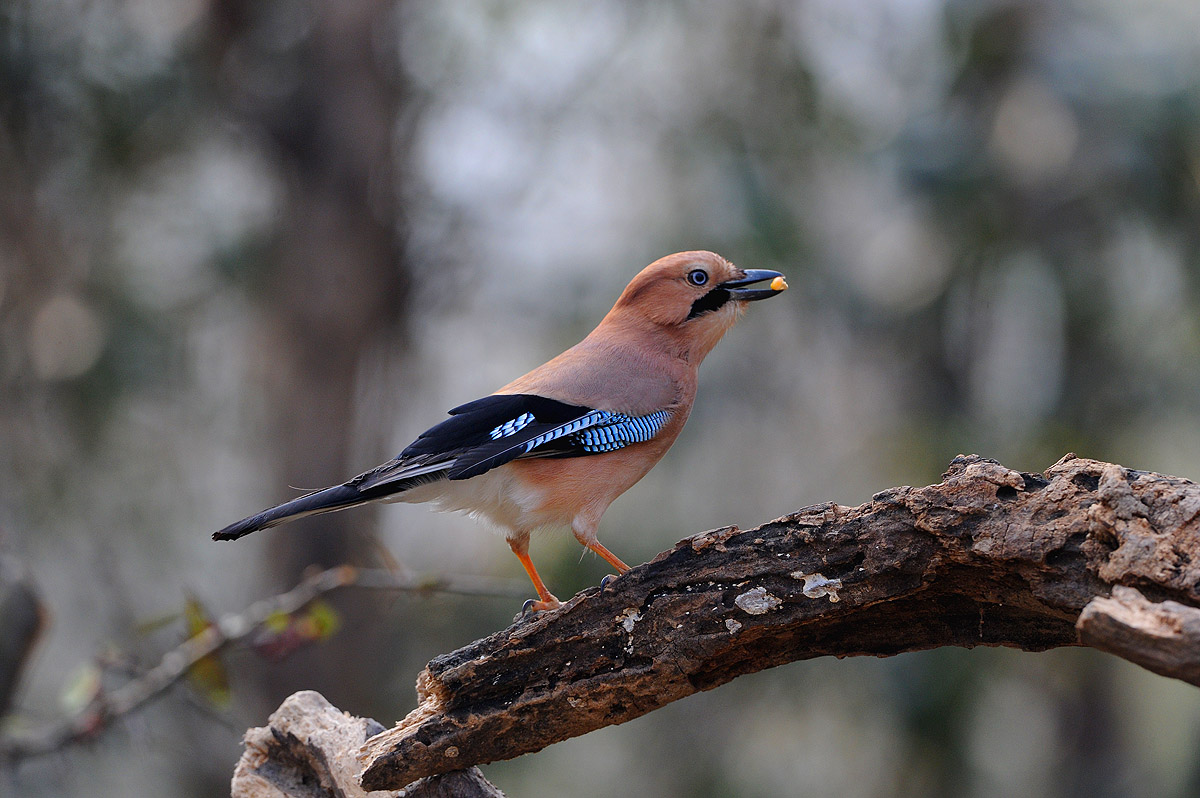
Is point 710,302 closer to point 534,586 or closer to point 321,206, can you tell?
point 534,586

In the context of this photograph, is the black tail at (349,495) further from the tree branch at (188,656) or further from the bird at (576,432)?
the tree branch at (188,656)

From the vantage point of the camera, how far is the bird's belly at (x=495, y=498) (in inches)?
153

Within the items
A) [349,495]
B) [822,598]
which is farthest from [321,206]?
[822,598]

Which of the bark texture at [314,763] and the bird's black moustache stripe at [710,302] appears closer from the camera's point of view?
the bark texture at [314,763]

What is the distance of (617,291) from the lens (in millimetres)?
10016

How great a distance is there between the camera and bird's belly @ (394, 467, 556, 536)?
3893 mm

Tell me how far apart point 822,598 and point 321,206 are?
8508 mm

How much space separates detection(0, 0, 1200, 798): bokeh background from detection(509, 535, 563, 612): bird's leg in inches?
178

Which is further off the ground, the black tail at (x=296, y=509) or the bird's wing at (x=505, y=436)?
the bird's wing at (x=505, y=436)

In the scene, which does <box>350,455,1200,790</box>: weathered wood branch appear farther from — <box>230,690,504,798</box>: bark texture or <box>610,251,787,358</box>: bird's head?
<box>610,251,787,358</box>: bird's head

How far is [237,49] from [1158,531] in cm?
993

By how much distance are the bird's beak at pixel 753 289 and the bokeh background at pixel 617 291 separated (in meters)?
4.64

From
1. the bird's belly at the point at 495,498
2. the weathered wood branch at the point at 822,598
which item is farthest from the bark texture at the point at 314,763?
the bird's belly at the point at 495,498

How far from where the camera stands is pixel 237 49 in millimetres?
10203
